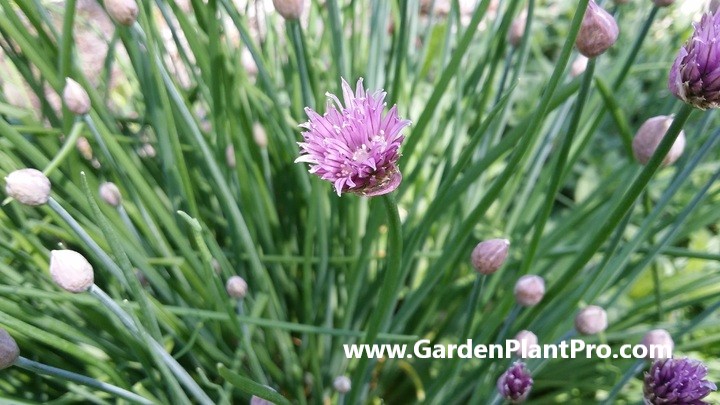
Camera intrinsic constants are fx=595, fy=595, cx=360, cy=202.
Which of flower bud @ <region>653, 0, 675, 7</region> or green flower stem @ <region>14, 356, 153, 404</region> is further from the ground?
flower bud @ <region>653, 0, 675, 7</region>

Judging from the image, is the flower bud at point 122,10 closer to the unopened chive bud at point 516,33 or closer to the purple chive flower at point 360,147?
the purple chive flower at point 360,147

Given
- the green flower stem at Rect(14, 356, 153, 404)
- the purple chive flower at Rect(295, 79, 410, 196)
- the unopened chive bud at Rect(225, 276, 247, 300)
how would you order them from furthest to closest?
the unopened chive bud at Rect(225, 276, 247, 300), the green flower stem at Rect(14, 356, 153, 404), the purple chive flower at Rect(295, 79, 410, 196)

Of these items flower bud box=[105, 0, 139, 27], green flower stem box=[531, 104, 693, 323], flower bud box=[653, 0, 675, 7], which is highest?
flower bud box=[653, 0, 675, 7]

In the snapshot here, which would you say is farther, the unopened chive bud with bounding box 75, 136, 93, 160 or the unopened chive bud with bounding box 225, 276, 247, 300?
the unopened chive bud with bounding box 75, 136, 93, 160

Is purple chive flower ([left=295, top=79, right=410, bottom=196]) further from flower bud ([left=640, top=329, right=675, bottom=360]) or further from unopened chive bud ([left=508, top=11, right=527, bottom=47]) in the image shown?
unopened chive bud ([left=508, top=11, right=527, bottom=47])

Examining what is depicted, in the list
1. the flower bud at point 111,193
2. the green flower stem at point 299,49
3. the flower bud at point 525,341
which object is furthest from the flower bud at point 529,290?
the flower bud at point 111,193

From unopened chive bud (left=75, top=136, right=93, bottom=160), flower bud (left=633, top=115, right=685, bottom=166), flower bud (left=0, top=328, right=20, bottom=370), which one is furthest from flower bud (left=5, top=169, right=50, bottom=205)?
flower bud (left=633, top=115, right=685, bottom=166)

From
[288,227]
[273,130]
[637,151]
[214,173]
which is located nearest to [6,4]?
[214,173]
